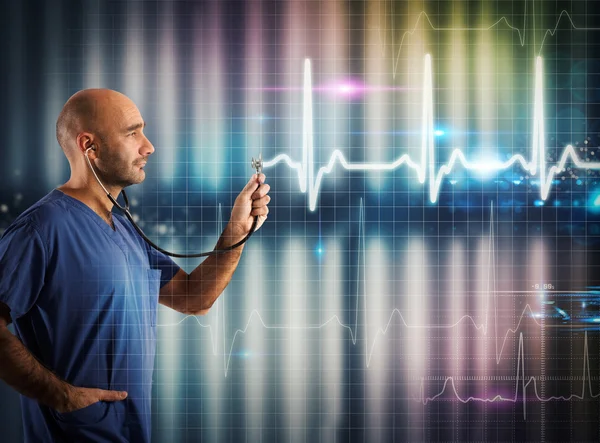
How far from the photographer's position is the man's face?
2250 mm

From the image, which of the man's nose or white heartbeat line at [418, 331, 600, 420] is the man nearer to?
the man's nose

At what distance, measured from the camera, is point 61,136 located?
7.65 feet

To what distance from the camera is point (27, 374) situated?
6.84 ft

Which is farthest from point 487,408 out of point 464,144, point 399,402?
point 464,144

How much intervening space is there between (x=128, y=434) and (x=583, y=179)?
2.12 metres

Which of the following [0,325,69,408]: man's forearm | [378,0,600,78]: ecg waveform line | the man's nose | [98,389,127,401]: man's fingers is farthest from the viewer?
[378,0,600,78]: ecg waveform line

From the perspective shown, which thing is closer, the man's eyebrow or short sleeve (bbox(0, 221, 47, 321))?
short sleeve (bbox(0, 221, 47, 321))

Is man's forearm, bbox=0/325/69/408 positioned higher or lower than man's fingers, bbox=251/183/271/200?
lower

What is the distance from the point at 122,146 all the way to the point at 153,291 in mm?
586

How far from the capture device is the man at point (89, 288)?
2104 mm

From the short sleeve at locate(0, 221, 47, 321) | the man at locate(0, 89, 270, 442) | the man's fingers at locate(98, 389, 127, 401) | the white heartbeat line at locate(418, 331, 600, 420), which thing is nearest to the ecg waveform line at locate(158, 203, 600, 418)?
the white heartbeat line at locate(418, 331, 600, 420)

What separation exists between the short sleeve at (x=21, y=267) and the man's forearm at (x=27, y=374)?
0.10 meters

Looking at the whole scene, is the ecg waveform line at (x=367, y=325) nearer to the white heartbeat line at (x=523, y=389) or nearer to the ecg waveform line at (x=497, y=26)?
the white heartbeat line at (x=523, y=389)

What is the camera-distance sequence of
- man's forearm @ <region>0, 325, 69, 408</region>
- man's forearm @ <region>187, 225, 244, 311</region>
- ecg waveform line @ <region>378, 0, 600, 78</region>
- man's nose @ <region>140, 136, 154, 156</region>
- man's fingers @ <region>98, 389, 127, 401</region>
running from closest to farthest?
man's forearm @ <region>0, 325, 69, 408</region> < man's fingers @ <region>98, 389, 127, 401</region> < man's nose @ <region>140, 136, 154, 156</region> < man's forearm @ <region>187, 225, 244, 311</region> < ecg waveform line @ <region>378, 0, 600, 78</region>
